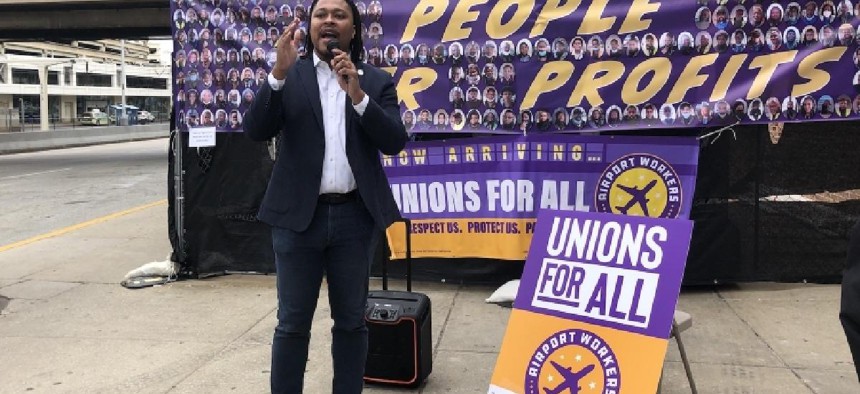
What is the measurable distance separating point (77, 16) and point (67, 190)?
13.8 metres

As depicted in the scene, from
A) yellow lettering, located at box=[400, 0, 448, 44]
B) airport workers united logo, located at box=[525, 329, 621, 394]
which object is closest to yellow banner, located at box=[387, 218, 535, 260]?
yellow lettering, located at box=[400, 0, 448, 44]

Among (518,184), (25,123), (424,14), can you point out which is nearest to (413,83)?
(424,14)

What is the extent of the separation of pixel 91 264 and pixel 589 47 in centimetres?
517

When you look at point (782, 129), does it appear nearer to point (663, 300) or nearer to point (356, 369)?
point (663, 300)

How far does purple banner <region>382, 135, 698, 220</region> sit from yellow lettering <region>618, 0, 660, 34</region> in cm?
81

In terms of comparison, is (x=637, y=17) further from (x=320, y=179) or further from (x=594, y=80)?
(x=320, y=179)

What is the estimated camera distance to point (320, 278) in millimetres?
2787

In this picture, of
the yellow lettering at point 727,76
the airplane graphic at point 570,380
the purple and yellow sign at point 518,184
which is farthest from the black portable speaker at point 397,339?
the yellow lettering at point 727,76

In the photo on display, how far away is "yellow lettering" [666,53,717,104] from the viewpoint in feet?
17.1

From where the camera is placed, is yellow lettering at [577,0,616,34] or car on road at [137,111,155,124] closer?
yellow lettering at [577,0,616,34]

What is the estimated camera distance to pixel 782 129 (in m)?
5.45

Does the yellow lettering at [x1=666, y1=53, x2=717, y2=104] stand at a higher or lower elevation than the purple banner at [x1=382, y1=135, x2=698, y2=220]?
higher

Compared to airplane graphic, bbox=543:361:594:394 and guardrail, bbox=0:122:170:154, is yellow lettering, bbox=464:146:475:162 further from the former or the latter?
guardrail, bbox=0:122:170:154

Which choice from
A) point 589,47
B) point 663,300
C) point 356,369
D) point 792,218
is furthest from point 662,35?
point 356,369
